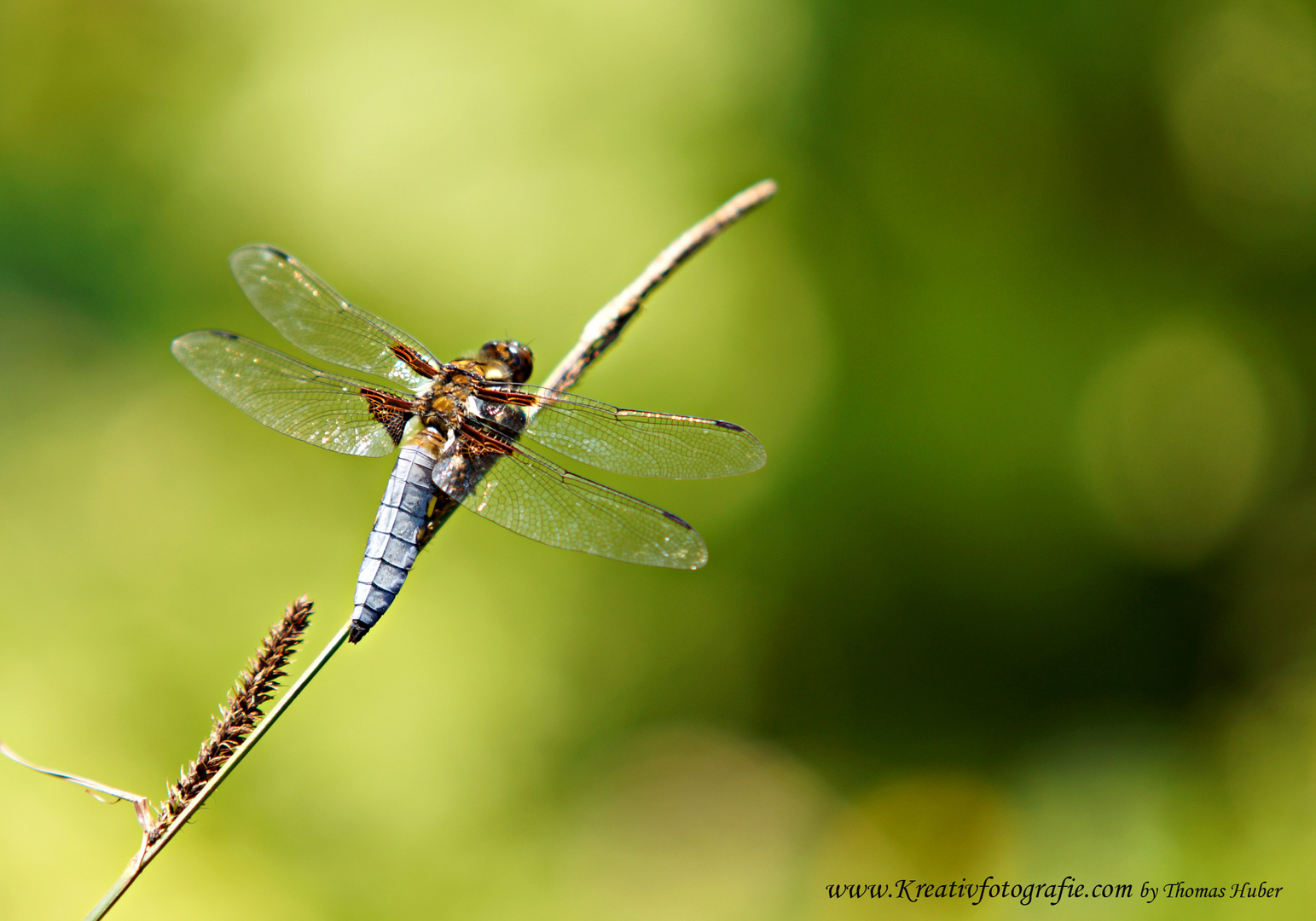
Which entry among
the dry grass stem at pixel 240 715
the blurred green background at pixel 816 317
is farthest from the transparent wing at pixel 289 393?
the blurred green background at pixel 816 317

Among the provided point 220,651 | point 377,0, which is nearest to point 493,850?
point 220,651

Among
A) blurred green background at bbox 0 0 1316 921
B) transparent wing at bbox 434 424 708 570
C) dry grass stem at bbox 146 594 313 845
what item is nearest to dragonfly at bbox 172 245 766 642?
transparent wing at bbox 434 424 708 570

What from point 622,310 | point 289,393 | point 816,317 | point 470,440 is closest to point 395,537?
point 470,440

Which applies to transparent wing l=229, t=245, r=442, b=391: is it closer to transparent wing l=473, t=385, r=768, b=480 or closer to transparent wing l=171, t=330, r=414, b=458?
transparent wing l=171, t=330, r=414, b=458

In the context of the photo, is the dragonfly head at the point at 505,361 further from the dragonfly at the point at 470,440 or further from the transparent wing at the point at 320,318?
the transparent wing at the point at 320,318

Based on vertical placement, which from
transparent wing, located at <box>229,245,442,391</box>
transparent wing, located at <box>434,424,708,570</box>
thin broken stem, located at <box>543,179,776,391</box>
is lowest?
transparent wing, located at <box>434,424,708,570</box>

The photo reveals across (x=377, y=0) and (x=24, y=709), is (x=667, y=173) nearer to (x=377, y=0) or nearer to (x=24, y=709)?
(x=377, y=0)

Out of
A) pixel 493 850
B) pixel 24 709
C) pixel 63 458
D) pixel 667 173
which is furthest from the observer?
pixel 667 173
